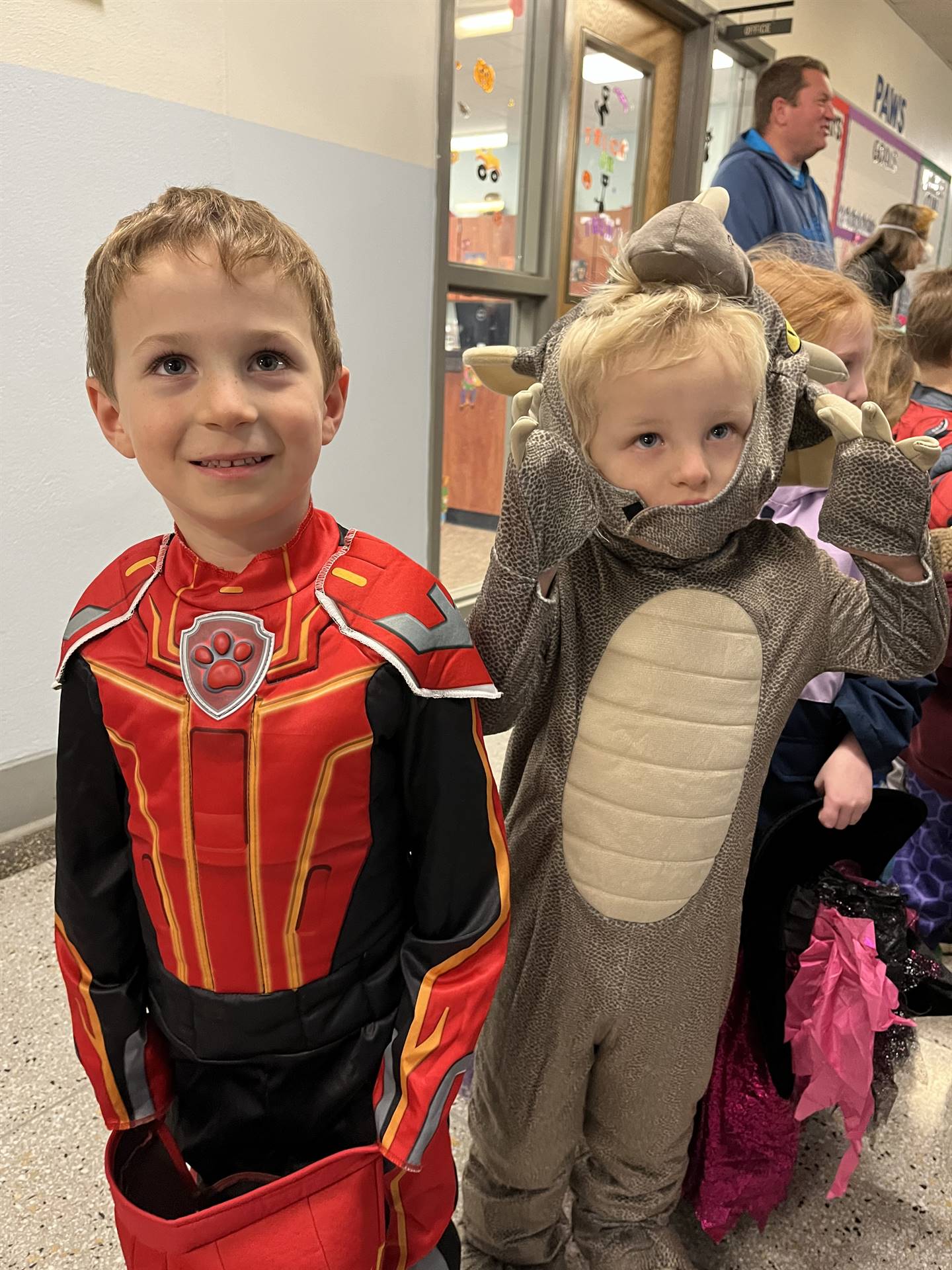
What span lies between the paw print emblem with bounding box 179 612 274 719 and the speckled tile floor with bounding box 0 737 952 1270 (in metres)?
0.90

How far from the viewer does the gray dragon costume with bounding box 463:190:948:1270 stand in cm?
82

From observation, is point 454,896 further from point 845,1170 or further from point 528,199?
point 528,199

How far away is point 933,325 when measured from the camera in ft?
6.35

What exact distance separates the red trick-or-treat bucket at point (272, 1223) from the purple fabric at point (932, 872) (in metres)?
1.44

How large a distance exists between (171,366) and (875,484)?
0.60 m

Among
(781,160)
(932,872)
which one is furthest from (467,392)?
(932,872)

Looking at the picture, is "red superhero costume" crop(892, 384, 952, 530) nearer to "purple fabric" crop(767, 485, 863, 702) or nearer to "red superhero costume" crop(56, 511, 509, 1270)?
"purple fabric" crop(767, 485, 863, 702)

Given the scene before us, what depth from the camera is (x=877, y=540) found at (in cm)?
84

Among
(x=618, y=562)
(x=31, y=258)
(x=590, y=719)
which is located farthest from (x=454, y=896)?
(x=31, y=258)

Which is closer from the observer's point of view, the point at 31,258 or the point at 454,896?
the point at 454,896

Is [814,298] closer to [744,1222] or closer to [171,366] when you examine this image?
[171,366]

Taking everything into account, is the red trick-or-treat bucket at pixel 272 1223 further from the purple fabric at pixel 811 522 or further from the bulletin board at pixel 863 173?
the bulletin board at pixel 863 173

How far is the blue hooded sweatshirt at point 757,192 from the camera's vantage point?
8.11 feet

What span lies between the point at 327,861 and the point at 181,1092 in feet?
0.94
